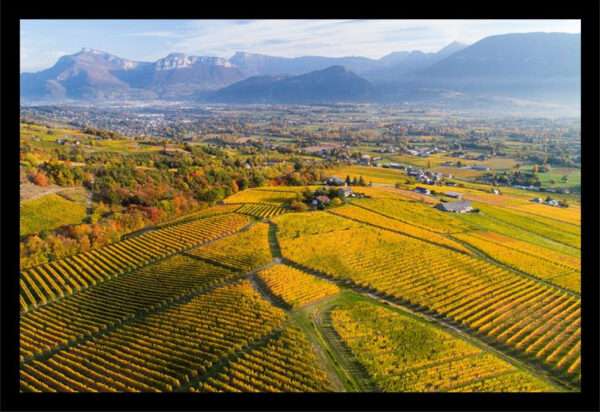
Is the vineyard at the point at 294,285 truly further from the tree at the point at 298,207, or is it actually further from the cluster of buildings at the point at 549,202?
the cluster of buildings at the point at 549,202

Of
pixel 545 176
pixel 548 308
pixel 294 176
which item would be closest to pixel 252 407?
pixel 548 308

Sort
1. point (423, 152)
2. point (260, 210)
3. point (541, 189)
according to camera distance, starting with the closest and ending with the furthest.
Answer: point (260, 210)
point (541, 189)
point (423, 152)

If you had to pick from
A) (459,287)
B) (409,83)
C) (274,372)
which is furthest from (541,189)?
(409,83)

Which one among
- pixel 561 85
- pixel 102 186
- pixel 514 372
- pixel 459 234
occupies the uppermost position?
pixel 561 85

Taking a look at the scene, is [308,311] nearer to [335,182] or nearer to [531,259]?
[531,259]

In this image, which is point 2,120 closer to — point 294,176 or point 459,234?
point 459,234

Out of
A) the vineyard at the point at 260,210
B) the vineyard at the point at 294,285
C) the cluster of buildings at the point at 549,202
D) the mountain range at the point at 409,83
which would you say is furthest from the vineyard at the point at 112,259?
the mountain range at the point at 409,83
